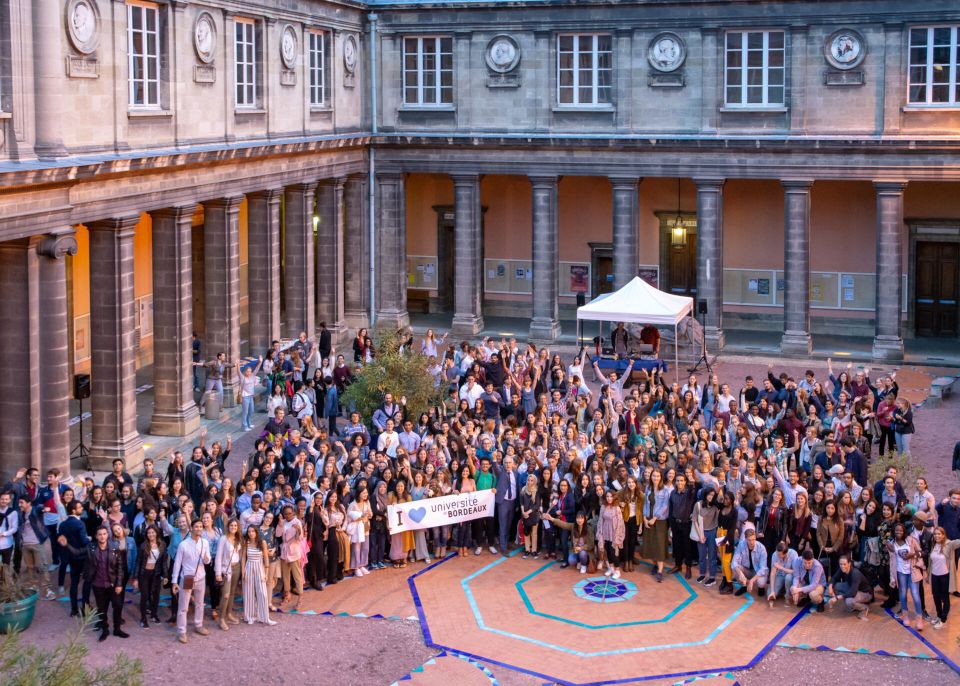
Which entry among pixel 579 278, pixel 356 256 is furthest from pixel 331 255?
pixel 579 278

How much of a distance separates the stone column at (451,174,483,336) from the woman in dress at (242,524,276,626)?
69.1ft

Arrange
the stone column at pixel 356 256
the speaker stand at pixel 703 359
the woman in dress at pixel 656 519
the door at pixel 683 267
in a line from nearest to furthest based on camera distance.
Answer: the woman in dress at pixel 656 519, the speaker stand at pixel 703 359, the stone column at pixel 356 256, the door at pixel 683 267

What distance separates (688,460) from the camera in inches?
847

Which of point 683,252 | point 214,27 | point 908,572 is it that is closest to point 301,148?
point 214,27

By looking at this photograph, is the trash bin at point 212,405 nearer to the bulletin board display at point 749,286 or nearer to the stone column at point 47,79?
the stone column at point 47,79

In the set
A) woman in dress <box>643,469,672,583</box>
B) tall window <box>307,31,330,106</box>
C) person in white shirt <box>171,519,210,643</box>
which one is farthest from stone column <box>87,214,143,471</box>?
tall window <box>307,31,330,106</box>

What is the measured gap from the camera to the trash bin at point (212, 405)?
96.8ft

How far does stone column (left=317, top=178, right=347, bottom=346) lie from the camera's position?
37.6 metres

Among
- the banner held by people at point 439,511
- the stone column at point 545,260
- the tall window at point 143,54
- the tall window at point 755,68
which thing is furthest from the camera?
the stone column at point 545,260

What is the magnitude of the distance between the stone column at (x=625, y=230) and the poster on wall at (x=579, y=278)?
4448 mm

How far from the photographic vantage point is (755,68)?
3612 centimetres

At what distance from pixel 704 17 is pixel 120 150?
55.3ft

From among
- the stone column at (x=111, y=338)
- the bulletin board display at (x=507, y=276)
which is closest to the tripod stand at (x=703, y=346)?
the bulletin board display at (x=507, y=276)

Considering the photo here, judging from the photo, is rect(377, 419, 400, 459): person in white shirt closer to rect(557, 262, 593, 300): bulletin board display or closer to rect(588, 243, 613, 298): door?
rect(557, 262, 593, 300): bulletin board display
